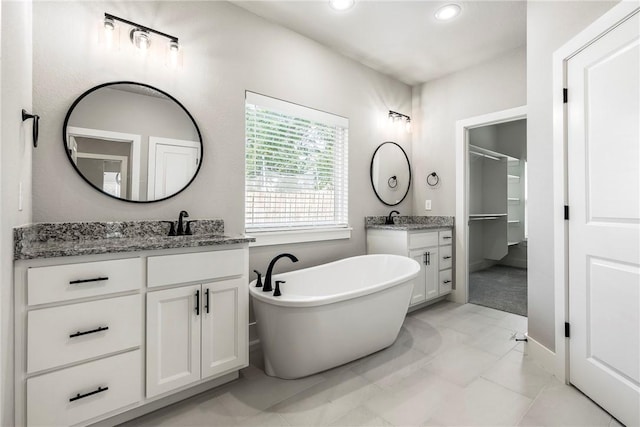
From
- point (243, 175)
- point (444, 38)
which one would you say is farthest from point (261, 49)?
point (444, 38)

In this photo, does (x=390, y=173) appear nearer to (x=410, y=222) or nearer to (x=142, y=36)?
(x=410, y=222)

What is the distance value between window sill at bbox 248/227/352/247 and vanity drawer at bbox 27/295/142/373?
3.54 feet

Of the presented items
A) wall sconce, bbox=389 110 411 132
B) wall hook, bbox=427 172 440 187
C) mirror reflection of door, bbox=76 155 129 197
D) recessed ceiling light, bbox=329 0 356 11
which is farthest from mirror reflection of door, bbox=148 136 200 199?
wall hook, bbox=427 172 440 187

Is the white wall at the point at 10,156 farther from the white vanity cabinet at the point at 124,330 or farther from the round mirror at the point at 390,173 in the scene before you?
the round mirror at the point at 390,173

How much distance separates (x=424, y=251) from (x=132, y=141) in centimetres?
284

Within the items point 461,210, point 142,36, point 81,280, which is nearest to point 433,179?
point 461,210

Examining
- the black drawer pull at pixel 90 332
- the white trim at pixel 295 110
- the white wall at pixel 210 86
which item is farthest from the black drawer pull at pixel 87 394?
the white trim at pixel 295 110

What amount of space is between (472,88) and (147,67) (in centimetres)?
331

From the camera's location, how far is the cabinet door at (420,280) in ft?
10.0

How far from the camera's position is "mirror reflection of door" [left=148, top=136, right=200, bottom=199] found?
1.98 metres

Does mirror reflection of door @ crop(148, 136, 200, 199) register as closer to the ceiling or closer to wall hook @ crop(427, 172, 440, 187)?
the ceiling

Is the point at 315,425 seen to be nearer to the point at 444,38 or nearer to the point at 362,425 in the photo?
the point at 362,425

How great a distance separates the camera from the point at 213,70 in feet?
7.35

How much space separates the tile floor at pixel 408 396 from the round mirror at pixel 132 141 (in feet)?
4.48
